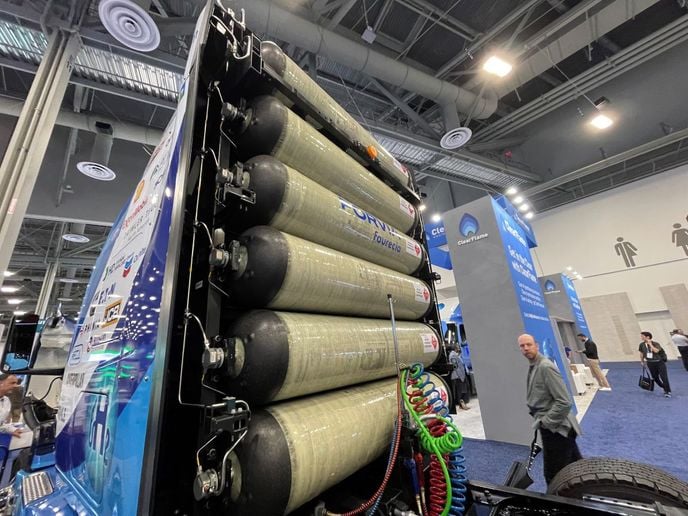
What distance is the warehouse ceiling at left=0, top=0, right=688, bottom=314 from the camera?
14.7 ft

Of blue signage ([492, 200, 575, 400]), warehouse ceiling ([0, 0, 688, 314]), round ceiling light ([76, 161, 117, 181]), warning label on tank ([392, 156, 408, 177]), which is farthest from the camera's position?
round ceiling light ([76, 161, 117, 181])

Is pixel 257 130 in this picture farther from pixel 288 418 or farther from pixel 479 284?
pixel 479 284

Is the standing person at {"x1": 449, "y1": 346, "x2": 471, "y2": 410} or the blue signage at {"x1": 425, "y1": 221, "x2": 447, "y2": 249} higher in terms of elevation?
the blue signage at {"x1": 425, "y1": 221, "x2": 447, "y2": 249}

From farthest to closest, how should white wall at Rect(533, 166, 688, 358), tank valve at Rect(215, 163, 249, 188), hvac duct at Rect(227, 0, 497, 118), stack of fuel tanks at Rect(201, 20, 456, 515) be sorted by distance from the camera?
1. white wall at Rect(533, 166, 688, 358)
2. hvac duct at Rect(227, 0, 497, 118)
3. tank valve at Rect(215, 163, 249, 188)
4. stack of fuel tanks at Rect(201, 20, 456, 515)

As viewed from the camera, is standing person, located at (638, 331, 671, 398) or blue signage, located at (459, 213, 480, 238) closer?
blue signage, located at (459, 213, 480, 238)

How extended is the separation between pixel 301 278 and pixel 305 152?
1.82 feet

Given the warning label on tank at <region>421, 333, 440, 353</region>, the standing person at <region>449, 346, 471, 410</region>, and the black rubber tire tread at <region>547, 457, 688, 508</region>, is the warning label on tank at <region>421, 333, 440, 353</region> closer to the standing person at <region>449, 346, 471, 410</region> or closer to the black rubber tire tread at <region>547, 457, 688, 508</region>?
the black rubber tire tread at <region>547, 457, 688, 508</region>

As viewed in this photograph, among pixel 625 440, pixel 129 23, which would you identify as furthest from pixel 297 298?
pixel 625 440

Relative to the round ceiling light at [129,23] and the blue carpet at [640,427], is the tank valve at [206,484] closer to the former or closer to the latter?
the round ceiling light at [129,23]

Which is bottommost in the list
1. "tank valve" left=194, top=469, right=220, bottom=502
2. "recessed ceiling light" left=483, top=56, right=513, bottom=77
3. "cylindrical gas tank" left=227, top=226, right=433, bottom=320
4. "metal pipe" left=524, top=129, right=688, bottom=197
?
"tank valve" left=194, top=469, right=220, bottom=502

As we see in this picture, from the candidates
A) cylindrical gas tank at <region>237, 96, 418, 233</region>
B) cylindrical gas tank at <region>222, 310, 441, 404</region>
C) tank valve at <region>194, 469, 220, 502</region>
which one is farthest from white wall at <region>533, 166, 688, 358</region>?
tank valve at <region>194, 469, 220, 502</region>

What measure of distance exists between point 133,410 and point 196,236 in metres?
0.51

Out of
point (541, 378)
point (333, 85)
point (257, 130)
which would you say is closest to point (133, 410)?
point (257, 130)

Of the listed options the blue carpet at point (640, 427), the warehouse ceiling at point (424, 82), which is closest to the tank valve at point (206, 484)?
the blue carpet at point (640, 427)
